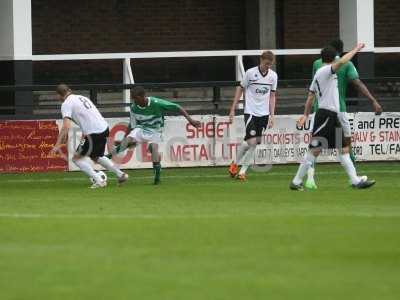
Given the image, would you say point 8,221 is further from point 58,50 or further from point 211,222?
point 58,50

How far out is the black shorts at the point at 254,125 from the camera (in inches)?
822

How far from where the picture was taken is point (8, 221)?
13234mm

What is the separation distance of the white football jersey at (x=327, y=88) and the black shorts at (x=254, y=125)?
11.7 ft

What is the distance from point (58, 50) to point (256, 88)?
27.1ft

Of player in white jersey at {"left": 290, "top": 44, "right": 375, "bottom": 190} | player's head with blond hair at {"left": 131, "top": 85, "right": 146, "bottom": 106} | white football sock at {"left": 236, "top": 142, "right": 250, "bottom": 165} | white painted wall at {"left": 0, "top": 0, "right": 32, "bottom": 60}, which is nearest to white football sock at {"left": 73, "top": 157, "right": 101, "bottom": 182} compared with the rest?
player's head with blond hair at {"left": 131, "top": 85, "right": 146, "bottom": 106}

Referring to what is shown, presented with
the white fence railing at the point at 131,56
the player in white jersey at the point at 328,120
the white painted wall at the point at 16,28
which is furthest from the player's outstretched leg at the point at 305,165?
the white painted wall at the point at 16,28

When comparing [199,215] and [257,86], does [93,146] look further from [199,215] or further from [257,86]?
[199,215]

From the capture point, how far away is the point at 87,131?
19797 millimetres

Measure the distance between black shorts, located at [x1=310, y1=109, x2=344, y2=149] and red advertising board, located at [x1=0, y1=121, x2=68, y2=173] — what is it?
664 cm

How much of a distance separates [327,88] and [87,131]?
4050 millimetres

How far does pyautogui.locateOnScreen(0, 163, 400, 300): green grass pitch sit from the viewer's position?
29.7ft

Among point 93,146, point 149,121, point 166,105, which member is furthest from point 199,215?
point 149,121

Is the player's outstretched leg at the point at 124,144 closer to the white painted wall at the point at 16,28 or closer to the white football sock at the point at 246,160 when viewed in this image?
the white football sock at the point at 246,160

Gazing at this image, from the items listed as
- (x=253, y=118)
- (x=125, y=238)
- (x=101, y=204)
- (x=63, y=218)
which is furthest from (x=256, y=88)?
(x=125, y=238)
